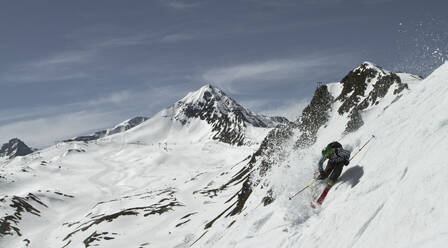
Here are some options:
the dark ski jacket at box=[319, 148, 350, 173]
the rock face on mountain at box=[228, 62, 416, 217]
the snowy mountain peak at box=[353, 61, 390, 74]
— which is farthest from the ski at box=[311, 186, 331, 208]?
the snowy mountain peak at box=[353, 61, 390, 74]

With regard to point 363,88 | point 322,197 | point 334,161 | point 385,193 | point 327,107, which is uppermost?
point 327,107

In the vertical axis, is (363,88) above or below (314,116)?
below

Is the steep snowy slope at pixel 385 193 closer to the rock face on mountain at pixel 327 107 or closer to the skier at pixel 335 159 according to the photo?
the skier at pixel 335 159

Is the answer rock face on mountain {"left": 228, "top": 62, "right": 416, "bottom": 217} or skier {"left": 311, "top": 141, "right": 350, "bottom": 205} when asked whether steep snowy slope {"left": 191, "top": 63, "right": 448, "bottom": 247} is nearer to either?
skier {"left": 311, "top": 141, "right": 350, "bottom": 205}

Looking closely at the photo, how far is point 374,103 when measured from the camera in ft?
154

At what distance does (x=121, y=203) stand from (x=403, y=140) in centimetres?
17102

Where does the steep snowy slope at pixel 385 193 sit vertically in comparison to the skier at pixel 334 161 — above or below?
below

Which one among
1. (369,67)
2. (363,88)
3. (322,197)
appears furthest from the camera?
(369,67)

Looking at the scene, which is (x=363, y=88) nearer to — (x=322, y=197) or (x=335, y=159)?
(x=335, y=159)

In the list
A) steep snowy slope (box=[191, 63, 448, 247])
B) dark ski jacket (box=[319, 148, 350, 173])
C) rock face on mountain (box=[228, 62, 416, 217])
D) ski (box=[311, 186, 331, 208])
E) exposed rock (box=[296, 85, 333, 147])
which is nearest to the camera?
steep snowy slope (box=[191, 63, 448, 247])

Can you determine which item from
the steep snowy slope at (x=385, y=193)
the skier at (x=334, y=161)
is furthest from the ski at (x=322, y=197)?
the steep snowy slope at (x=385, y=193)

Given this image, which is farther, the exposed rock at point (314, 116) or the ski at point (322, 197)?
the exposed rock at point (314, 116)

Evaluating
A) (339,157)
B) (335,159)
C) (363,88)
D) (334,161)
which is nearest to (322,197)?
(334,161)

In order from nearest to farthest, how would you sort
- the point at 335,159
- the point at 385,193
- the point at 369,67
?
1. the point at 385,193
2. the point at 335,159
3. the point at 369,67
